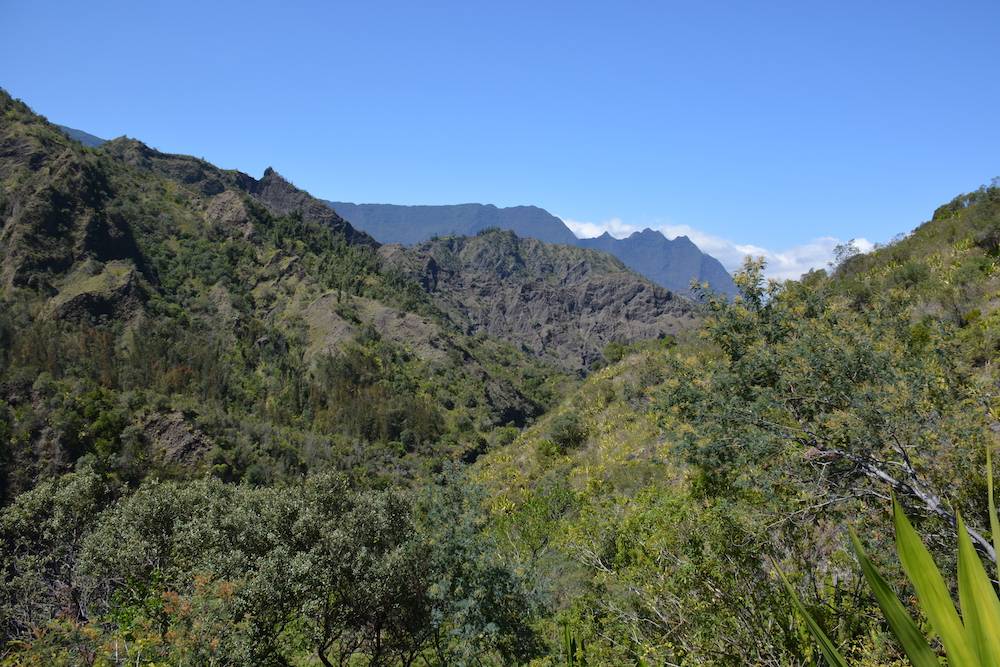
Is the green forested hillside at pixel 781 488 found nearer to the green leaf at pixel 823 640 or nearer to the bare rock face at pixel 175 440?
the green leaf at pixel 823 640

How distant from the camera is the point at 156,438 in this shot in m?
54.7

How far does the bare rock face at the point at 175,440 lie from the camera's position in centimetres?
5366

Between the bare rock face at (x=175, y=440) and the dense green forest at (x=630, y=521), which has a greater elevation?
the dense green forest at (x=630, y=521)

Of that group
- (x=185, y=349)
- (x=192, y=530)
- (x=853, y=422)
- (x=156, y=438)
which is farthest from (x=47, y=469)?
(x=853, y=422)

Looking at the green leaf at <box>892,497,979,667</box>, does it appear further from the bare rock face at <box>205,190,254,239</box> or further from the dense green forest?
the bare rock face at <box>205,190,254,239</box>

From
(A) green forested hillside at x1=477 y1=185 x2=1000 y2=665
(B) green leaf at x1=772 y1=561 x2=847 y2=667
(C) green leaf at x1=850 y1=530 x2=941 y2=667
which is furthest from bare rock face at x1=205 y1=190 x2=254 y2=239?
(C) green leaf at x1=850 y1=530 x2=941 y2=667

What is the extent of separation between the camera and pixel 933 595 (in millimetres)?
1248

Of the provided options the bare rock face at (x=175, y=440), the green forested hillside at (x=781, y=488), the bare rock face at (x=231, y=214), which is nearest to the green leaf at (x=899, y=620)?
the green forested hillside at (x=781, y=488)

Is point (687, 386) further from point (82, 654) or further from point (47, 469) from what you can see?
point (47, 469)

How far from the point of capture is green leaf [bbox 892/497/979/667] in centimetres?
124

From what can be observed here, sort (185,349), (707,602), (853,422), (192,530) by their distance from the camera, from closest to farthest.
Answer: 1. (707,602)
2. (853,422)
3. (192,530)
4. (185,349)

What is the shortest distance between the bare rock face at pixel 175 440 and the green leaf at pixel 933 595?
6170cm

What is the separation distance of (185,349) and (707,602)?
8765cm

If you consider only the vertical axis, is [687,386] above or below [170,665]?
above
